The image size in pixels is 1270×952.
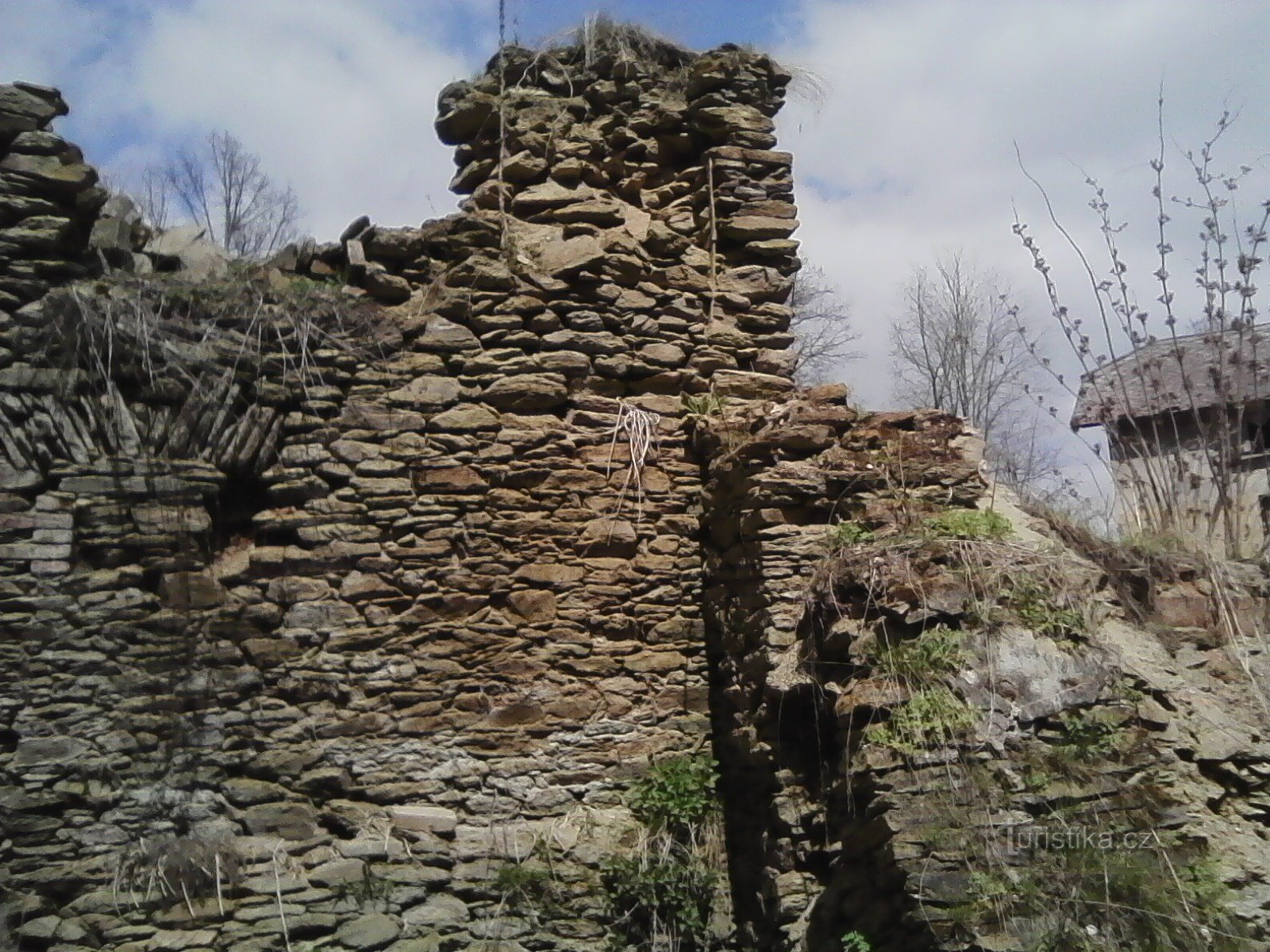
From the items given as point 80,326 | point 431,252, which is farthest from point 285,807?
point 431,252

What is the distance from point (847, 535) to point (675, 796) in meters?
1.51

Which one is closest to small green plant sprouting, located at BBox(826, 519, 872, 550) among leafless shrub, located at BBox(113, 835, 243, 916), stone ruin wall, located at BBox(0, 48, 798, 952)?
stone ruin wall, located at BBox(0, 48, 798, 952)

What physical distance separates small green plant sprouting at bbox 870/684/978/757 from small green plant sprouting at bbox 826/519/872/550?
0.98m

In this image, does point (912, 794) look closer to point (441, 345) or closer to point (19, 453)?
point (441, 345)

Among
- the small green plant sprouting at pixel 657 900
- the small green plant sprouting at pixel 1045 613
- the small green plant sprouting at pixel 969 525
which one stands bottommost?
the small green plant sprouting at pixel 657 900

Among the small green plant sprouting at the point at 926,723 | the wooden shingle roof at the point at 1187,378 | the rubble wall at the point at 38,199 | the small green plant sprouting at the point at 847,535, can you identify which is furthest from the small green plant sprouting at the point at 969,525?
the rubble wall at the point at 38,199

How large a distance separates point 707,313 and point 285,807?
335 centimetres

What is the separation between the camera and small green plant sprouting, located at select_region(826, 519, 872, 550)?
5.40 m

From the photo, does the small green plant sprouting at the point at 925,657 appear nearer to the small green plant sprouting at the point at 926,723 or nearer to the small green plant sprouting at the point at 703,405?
the small green plant sprouting at the point at 926,723

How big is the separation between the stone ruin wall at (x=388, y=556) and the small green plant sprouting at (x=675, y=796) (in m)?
0.11

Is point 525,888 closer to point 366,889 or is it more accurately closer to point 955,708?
point 366,889

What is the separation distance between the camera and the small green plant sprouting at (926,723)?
14.6 feet

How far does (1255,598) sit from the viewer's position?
19.5ft

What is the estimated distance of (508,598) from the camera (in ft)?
18.6
